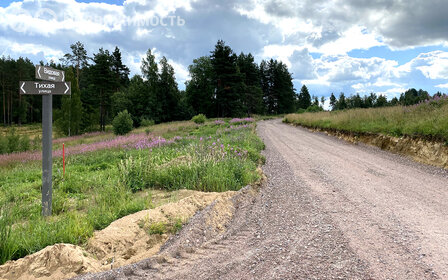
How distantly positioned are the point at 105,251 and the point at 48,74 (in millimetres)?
3342

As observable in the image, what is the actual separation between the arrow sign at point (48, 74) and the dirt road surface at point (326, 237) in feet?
11.6

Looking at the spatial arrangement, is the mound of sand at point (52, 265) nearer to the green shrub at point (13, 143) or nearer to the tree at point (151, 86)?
the green shrub at point (13, 143)

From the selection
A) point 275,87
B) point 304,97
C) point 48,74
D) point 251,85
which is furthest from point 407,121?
point 304,97

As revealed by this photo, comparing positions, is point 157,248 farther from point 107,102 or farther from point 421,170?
point 107,102

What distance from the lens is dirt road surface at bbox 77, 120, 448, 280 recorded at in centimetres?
296

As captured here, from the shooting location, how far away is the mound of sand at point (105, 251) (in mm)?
2959

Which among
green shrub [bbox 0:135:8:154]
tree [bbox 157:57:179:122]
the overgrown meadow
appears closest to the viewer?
the overgrown meadow

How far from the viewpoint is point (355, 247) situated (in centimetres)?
342

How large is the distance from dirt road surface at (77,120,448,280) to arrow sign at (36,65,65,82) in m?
3.55

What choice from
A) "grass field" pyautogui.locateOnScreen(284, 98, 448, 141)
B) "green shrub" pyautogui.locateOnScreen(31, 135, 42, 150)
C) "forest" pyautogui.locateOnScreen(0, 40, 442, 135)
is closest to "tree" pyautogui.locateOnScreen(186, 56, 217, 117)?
"forest" pyautogui.locateOnScreen(0, 40, 442, 135)

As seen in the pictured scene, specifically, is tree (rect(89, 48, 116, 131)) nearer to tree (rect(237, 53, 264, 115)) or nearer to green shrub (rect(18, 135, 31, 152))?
green shrub (rect(18, 135, 31, 152))

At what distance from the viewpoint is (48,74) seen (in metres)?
4.71

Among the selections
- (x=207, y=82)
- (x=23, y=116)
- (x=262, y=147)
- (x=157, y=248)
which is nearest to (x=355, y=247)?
(x=157, y=248)

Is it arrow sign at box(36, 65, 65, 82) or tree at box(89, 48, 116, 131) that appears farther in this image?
tree at box(89, 48, 116, 131)
